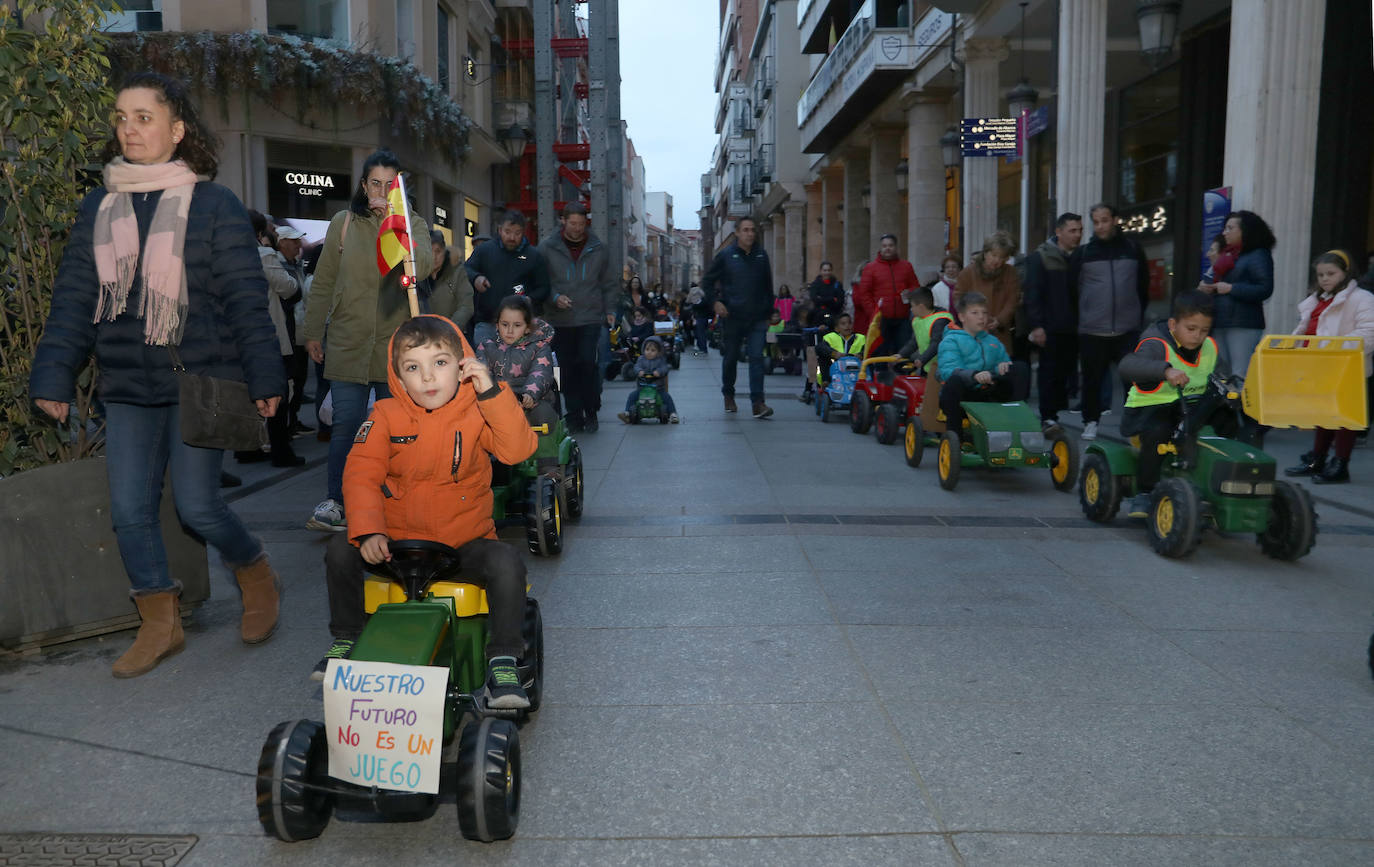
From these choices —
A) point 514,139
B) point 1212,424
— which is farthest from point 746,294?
point 514,139

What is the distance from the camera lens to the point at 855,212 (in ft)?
115

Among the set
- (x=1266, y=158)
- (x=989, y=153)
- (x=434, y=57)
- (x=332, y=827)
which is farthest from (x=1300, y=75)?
(x=434, y=57)

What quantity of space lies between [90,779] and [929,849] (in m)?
2.27

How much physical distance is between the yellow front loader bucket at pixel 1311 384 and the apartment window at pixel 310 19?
15821mm

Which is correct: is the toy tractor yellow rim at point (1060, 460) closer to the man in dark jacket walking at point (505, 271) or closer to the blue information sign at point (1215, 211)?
the blue information sign at point (1215, 211)

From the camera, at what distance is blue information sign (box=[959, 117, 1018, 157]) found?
15.6 meters

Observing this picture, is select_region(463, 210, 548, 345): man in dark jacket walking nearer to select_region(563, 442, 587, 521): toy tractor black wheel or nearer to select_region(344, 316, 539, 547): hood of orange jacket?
select_region(563, 442, 587, 521): toy tractor black wheel

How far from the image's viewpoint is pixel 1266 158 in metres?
10.4

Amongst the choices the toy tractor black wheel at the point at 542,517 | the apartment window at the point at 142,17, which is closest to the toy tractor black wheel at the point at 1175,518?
the toy tractor black wheel at the point at 542,517

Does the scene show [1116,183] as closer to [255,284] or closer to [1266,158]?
[1266,158]

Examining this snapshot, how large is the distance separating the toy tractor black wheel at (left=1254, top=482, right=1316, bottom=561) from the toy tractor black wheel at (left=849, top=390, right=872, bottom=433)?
539cm

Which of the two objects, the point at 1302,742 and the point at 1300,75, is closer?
the point at 1302,742

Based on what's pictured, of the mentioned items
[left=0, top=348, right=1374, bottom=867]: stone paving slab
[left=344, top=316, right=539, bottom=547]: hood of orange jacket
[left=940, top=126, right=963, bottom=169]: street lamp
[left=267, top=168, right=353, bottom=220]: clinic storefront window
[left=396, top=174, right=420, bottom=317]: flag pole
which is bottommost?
[left=0, top=348, right=1374, bottom=867]: stone paving slab

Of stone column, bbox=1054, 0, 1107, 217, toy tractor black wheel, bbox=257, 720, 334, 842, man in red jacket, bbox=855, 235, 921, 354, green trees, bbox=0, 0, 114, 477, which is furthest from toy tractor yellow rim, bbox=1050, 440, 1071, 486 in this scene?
stone column, bbox=1054, 0, 1107, 217
